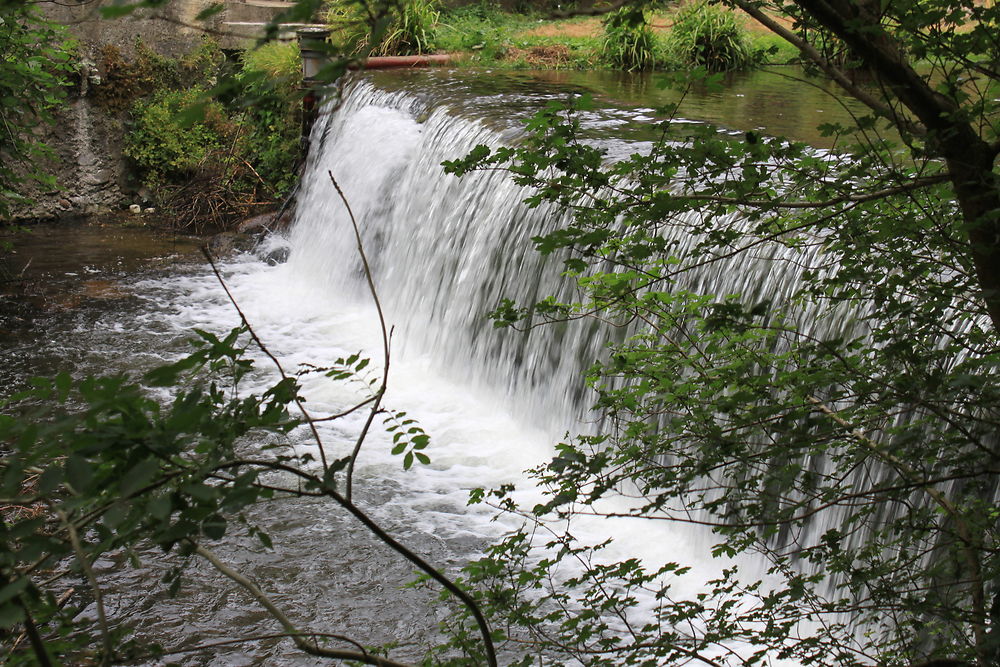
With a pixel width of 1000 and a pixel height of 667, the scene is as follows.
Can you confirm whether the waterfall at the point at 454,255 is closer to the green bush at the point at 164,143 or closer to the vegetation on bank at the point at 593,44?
the green bush at the point at 164,143

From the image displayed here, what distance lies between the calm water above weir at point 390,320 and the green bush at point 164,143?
3.90 feet

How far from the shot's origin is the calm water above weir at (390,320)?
181 inches

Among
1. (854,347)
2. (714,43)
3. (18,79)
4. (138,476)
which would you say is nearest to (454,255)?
(18,79)

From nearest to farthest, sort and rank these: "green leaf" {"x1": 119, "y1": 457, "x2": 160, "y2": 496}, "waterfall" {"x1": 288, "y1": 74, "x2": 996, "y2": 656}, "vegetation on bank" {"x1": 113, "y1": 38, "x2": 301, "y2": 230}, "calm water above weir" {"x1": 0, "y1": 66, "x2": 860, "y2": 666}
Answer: "green leaf" {"x1": 119, "y1": 457, "x2": 160, "y2": 496}
"calm water above weir" {"x1": 0, "y1": 66, "x2": 860, "y2": 666}
"waterfall" {"x1": 288, "y1": 74, "x2": 996, "y2": 656}
"vegetation on bank" {"x1": 113, "y1": 38, "x2": 301, "y2": 230}

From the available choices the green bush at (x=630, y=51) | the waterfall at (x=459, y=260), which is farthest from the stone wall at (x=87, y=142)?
the green bush at (x=630, y=51)

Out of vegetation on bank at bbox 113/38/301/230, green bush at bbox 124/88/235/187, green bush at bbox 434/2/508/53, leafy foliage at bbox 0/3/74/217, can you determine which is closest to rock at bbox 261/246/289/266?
vegetation on bank at bbox 113/38/301/230

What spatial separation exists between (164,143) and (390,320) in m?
4.77

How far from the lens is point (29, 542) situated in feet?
4.55

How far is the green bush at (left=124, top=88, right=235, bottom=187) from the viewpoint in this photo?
37.1 feet

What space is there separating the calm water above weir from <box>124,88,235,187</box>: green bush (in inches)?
46.8

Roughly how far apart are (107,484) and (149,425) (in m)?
0.11

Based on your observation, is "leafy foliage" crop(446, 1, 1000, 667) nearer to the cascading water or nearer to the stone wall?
the cascading water

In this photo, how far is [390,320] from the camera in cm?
849

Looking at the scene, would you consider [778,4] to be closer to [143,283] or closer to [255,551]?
[255,551]
